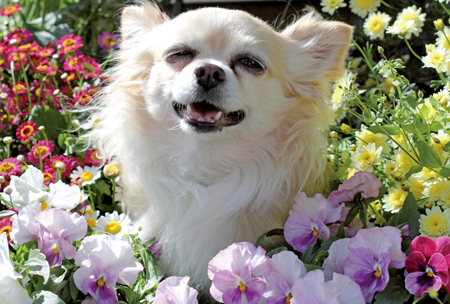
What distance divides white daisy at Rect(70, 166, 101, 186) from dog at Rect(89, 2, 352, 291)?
172mm

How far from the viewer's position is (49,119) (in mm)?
2525

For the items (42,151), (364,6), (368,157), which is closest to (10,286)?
(42,151)

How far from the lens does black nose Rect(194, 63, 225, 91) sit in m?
1.71

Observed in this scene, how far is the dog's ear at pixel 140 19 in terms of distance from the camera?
7.14 ft

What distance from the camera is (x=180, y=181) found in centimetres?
195

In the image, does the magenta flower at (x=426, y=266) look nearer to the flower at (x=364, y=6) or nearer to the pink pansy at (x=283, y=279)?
the pink pansy at (x=283, y=279)

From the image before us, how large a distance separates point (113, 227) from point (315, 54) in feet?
3.96

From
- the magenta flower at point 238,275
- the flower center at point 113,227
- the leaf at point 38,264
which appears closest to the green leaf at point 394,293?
the magenta flower at point 238,275

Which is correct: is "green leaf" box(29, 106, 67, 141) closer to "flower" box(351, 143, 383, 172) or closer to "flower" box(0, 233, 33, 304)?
"flower" box(0, 233, 33, 304)

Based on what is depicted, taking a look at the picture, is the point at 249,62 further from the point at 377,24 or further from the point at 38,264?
the point at 38,264

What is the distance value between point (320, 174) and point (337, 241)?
551 mm

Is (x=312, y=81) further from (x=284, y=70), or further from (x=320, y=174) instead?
(x=320, y=174)

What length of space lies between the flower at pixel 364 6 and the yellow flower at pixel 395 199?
1.08 metres

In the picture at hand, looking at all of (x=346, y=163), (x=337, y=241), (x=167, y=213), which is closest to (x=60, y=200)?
(x=167, y=213)
